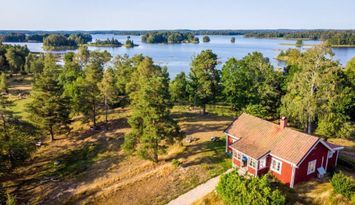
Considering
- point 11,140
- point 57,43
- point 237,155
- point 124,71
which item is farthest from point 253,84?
point 57,43

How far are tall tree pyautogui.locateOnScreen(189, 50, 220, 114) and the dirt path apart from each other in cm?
1629

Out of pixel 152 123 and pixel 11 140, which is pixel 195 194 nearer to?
pixel 152 123

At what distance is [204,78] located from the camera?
37.7 metres

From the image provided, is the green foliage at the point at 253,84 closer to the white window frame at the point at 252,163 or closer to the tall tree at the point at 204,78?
the tall tree at the point at 204,78

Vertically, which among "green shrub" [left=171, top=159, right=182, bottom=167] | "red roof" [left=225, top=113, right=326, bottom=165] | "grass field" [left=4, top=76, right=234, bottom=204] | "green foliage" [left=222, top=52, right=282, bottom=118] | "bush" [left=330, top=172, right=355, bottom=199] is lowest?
"grass field" [left=4, top=76, right=234, bottom=204]

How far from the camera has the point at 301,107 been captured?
1145 inches

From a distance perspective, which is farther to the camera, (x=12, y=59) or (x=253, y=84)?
(x=12, y=59)

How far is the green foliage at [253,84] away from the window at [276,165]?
1463cm

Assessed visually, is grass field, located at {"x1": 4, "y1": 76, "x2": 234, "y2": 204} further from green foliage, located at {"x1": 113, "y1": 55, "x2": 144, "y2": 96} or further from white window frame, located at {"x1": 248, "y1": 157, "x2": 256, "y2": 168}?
green foliage, located at {"x1": 113, "y1": 55, "x2": 144, "y2": 96}

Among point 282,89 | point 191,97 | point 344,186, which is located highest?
point 282,89

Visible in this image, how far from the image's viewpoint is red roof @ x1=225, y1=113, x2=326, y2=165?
21.7 metres

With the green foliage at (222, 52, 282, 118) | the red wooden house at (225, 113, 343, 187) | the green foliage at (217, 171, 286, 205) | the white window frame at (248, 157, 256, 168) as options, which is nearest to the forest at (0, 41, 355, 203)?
the green foliage at (222, 52, 282, 118)

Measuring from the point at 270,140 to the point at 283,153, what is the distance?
1718 mm

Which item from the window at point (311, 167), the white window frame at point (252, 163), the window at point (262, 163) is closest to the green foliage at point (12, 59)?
the white window frame at point (252, 163)
